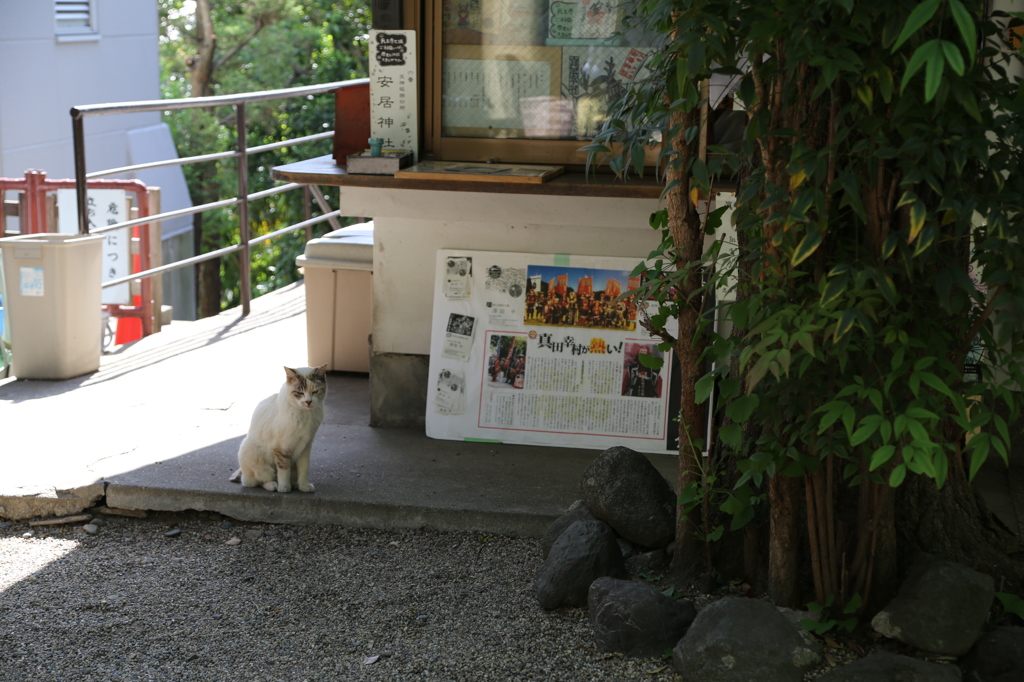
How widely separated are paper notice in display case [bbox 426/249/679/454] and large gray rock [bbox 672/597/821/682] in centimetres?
160

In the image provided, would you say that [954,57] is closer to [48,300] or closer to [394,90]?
[394,90]

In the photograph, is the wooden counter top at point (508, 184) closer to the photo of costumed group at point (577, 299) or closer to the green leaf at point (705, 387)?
the photo of costumed group at point (577, 299)

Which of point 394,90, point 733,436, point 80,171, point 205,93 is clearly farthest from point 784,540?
point 205,93

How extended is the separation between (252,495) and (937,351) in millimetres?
2497

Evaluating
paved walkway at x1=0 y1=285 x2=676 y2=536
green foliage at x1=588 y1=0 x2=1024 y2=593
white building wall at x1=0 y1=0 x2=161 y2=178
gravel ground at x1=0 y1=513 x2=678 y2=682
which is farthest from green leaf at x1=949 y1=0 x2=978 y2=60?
white building wall at x1=0 y1=0 x2=161 y2=178

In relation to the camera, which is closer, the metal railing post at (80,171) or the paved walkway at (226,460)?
the paved walkway at (226,460)

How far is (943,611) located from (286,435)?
90.5 inches

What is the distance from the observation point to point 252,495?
352cm

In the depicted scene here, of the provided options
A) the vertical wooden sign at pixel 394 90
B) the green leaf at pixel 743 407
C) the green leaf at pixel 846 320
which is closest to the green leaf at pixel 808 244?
the green leaf at pixel 846 320

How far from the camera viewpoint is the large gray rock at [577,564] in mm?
2865

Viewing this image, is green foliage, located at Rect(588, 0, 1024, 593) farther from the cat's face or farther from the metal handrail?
the metal handrail

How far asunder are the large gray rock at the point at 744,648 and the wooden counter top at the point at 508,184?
176cm

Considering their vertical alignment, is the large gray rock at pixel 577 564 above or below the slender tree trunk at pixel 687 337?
below

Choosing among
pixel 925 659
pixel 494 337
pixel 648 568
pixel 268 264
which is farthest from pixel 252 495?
pixel 268 264
